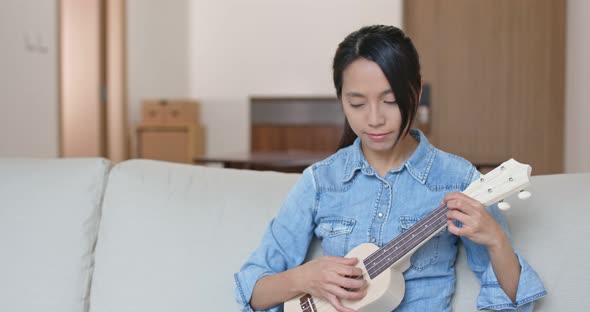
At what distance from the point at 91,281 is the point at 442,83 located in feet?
14.2

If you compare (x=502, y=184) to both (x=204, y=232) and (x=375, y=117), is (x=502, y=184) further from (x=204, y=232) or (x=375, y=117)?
(x=204, y=232)

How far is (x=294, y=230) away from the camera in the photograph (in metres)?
1.26

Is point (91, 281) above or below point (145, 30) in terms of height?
below

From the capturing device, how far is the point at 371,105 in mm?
1114

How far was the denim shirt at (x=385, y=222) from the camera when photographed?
117cm

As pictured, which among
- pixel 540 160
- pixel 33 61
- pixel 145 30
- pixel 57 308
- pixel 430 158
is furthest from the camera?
pixel 145 30

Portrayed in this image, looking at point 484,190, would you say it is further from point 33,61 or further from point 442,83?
point 442,83

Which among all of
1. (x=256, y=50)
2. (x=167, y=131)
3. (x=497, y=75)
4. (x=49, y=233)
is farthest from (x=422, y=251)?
(x=256, y=50)

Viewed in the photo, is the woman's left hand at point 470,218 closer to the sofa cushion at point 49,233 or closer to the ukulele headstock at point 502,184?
the ukulele headstock at point 502,184

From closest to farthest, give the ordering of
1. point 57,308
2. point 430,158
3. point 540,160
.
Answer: point 430,158
point 57,308
point 540,160

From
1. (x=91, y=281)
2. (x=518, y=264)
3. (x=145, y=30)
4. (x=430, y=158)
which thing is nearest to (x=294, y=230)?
(x=430, y=158)

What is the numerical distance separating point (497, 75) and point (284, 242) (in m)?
4.47

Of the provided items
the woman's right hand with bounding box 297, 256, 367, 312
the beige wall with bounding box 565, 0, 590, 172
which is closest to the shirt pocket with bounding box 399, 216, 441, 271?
the woman's right hand with bounding box 297, 256, 367, 312

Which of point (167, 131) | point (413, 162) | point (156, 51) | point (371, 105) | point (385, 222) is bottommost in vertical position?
point (167, 131)
